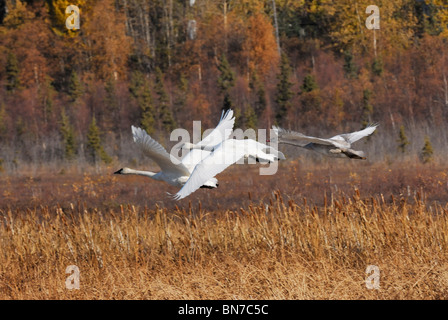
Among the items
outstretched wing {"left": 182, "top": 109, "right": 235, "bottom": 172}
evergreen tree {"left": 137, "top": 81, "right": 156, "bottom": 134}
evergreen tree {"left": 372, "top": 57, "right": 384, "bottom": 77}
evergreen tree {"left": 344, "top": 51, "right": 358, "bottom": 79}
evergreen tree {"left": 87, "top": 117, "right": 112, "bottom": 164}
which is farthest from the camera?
evergreen tree {"left": 372, "top": 57, "right": 384, "bottom": 77}

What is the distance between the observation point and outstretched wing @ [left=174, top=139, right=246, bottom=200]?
32.9 ft

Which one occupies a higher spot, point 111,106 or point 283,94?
point 283,94

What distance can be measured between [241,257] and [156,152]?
213cm

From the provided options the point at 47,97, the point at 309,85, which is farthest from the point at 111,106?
the point at 309,85

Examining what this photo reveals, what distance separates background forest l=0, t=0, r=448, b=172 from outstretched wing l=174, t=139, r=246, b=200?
1962 cm

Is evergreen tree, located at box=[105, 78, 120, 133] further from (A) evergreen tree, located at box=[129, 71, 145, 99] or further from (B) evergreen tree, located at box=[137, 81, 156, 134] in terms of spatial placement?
(B) evergreen tree, located at box=[137, 81, 156, 134]

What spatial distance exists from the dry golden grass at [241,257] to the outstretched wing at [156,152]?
0.68 m

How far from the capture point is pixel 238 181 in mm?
24141

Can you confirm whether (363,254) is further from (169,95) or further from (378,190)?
(169,95)

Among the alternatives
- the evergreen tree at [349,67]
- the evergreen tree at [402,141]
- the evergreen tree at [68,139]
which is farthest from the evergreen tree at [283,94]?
the evergreen tree at [402,141]

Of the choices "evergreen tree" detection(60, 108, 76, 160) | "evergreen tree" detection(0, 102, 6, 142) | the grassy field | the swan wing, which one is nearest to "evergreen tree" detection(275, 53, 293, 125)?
"evergreen tree" detection(60, 108, 76, 160)

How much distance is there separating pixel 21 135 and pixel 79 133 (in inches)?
98.4

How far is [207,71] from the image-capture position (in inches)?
1672

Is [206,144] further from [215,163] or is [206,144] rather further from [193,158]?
[215,163]
